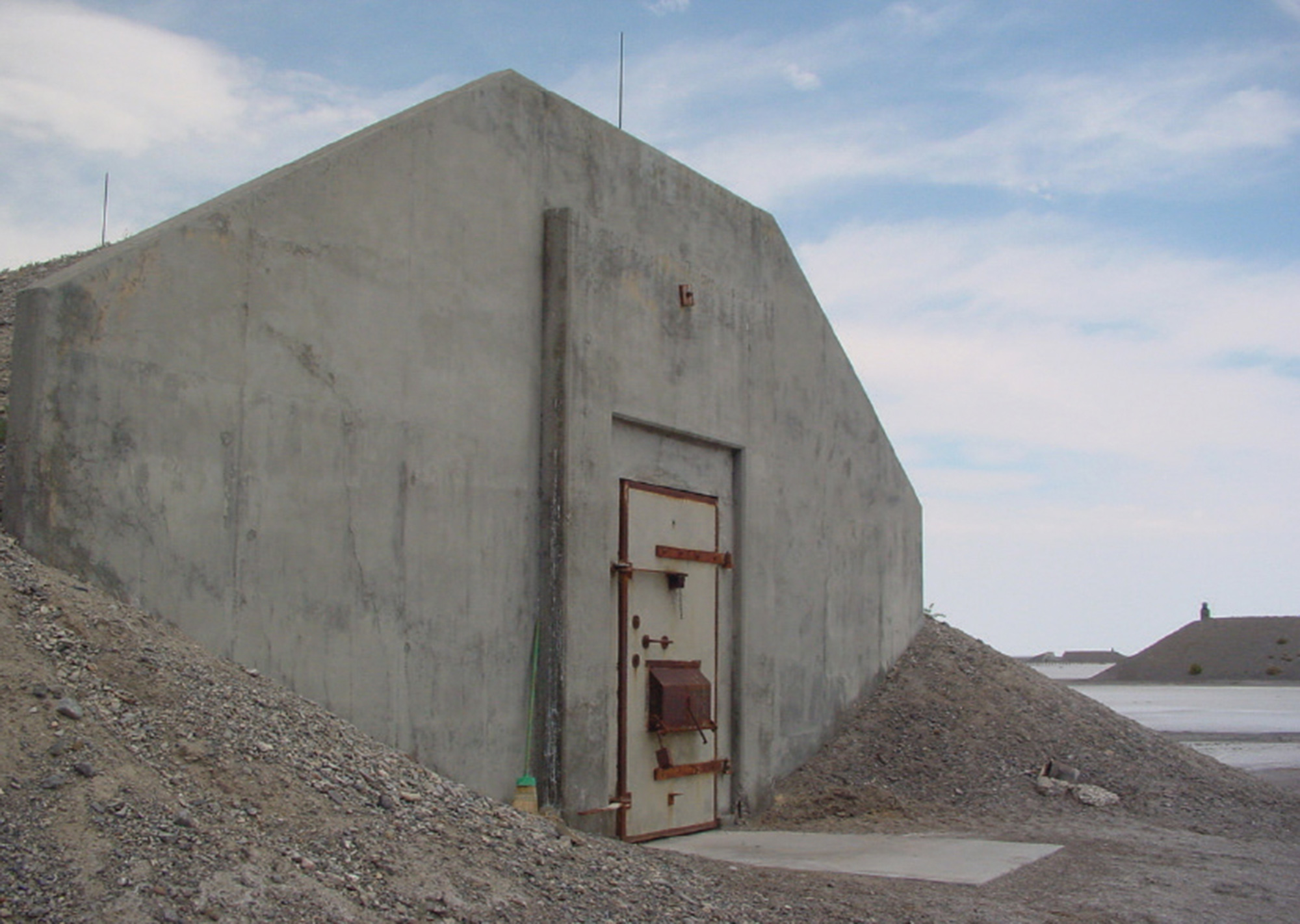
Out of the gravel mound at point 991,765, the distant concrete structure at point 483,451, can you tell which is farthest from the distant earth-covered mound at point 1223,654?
the distant concrete structure at point 483,451

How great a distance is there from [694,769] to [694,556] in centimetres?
153

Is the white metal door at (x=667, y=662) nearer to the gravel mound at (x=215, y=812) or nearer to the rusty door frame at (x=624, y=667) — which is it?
the rusty door frame at (x=624, y=667)

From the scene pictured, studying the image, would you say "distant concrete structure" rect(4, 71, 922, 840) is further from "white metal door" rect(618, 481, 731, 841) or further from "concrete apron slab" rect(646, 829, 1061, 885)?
"concrete apron slab" rect(646, 829, 1061, 885)

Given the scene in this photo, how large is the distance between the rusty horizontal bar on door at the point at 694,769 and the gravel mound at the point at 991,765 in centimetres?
71

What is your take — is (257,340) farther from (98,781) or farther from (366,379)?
(98,781)

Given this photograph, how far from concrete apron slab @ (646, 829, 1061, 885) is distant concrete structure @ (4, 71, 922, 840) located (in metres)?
0.49

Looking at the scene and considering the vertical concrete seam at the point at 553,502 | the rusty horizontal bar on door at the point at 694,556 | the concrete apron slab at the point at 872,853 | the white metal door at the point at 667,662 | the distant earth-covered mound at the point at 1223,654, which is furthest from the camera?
the distant earth-covered mound at the point at 1223,654

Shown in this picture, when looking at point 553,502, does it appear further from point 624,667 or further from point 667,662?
point 667,662

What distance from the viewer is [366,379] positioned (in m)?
7.23

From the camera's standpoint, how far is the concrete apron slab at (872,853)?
7887 millimetres

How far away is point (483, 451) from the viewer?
801 centimetres

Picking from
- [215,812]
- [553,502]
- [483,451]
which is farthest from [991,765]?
[215,812]

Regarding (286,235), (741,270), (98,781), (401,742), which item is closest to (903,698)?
(741,270)

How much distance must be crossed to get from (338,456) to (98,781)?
104 inches
